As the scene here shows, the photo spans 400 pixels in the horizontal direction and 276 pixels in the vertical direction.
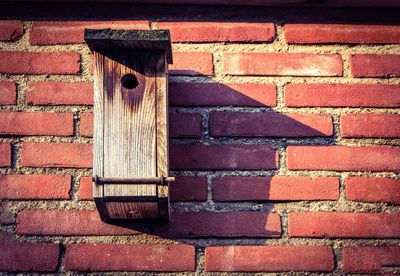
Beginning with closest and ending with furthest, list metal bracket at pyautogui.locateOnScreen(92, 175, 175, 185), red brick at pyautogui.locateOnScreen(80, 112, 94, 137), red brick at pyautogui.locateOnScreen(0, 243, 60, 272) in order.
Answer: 1. metal bracket at pyautogui.locateOnScreen(92, 175, 175, 185)
2. red brick at pyautogui.locateOnScreen(0, 243, 60, 272)
3. red brick at pyautogui.locateOnScreen(80, 112, 94, 137)

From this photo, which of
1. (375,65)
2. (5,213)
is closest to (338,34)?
(375,65)

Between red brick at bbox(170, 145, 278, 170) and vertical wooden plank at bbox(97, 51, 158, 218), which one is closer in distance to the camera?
vertical wooden plank at bbox(97, 51, 158, 218)

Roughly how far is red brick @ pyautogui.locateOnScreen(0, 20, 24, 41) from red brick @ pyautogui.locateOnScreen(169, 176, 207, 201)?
0.77m

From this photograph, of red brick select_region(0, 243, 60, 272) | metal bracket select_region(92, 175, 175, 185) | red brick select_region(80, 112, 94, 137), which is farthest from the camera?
red brick select_region(80, 112, 94, 137)

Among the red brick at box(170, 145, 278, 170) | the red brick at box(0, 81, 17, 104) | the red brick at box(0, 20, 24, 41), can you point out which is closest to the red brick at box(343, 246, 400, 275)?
the red brick at box(170, 145, 278, 170)

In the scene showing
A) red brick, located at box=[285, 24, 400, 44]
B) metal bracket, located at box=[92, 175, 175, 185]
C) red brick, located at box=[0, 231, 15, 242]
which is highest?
red brick, located at box=[285, 24, 400, 44]

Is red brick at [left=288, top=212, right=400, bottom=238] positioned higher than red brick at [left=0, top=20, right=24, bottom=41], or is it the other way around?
red brick at [left=0, top=20, right=24, bottom=41]

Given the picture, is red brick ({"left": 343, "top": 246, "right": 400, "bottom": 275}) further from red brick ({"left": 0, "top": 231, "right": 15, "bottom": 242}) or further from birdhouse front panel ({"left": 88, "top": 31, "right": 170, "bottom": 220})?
red brick ({"left": 0, "top": 231, "right": 15, "bottom": 242})

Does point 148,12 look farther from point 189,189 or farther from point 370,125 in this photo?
point 370,125

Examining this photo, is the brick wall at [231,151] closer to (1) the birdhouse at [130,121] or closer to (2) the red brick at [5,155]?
(2) the red brick at [5,155]

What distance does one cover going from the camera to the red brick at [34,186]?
1.70 metres

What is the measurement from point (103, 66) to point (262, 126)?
1.92ft

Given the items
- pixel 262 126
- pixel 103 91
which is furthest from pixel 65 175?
pixel 262 126

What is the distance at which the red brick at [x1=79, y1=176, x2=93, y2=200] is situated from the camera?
171cm
